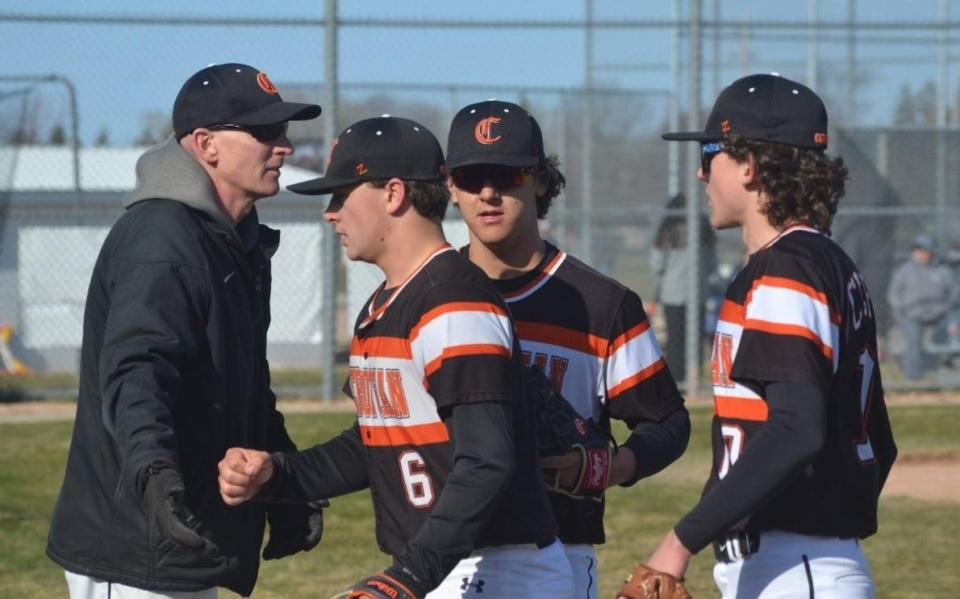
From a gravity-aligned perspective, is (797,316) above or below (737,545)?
above

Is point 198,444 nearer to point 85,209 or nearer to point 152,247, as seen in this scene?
point 152,247

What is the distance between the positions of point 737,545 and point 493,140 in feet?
4.15

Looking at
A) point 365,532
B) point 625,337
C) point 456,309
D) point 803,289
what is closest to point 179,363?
point 456,309

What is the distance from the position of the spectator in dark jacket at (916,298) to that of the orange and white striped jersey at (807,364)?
1287 centimetres

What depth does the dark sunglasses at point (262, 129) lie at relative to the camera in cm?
374

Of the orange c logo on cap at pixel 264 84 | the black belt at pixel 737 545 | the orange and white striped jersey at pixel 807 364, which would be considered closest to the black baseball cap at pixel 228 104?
the orange c logo on cap at pixel 264 84

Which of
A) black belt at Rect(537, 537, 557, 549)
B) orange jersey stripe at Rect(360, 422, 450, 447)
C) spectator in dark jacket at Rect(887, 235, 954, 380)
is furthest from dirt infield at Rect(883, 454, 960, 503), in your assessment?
orange jersey stripe at Rect(360, 422, 450, 447)

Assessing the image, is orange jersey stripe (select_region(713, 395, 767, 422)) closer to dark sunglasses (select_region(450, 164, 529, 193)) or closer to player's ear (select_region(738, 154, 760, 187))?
player's ear (select_region(738, 154, 760, 187))

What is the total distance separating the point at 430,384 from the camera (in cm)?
303

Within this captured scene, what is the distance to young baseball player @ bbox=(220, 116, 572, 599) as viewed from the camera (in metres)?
2.91

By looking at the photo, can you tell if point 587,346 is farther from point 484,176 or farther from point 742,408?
point 742,408

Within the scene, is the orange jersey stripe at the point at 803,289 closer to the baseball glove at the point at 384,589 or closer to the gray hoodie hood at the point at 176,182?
the baseball glove at the point at 384,589

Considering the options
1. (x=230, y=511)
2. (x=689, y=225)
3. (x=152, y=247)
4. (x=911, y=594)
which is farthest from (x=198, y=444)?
(x=689, y=225)

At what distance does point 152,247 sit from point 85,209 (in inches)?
421
